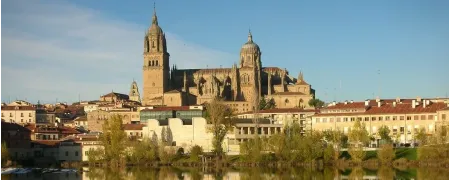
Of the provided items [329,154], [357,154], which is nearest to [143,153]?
[329,154]

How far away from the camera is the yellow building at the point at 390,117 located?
8344 cm

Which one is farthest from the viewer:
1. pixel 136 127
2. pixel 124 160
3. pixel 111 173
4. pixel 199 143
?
pixel 136 127

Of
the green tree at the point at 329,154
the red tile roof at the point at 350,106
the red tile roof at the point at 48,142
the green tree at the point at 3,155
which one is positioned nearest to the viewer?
the green tree at the point at 3,155

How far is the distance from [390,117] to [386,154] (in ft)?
61.4

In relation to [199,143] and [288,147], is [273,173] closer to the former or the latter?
[288,147]

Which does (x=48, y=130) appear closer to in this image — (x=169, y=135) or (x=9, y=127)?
(x=9, y=127)

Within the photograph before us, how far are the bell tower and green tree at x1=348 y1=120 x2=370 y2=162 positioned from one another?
72.9 m

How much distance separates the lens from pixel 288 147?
71812 mm

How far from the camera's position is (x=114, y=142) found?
3007 inches

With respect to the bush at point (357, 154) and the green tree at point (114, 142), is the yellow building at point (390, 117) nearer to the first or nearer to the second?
the bush at point (357, 154)

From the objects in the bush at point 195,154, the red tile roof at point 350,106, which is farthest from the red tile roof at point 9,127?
the red tile roof at point 350,106

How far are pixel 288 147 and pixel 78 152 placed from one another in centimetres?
2624

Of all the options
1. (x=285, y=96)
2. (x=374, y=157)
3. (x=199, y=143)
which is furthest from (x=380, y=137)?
(x=285, y=96)

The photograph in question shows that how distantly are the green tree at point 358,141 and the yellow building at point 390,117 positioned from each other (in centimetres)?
475
